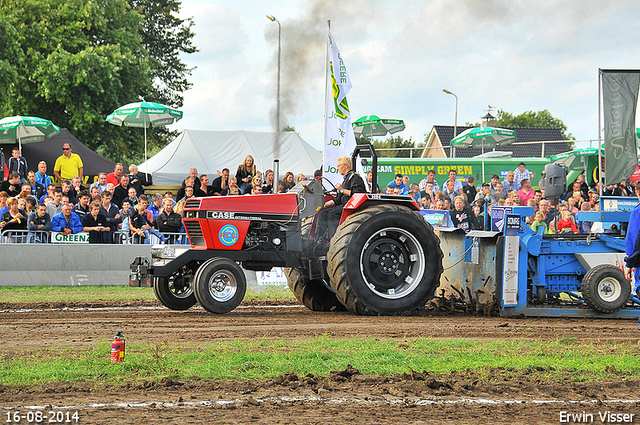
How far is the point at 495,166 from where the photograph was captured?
22656 millimetres

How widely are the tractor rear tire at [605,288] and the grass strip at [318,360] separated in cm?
213

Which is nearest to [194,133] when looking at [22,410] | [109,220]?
[109,220]

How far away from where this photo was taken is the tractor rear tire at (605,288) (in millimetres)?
8734

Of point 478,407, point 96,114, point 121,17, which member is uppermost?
point 121,17

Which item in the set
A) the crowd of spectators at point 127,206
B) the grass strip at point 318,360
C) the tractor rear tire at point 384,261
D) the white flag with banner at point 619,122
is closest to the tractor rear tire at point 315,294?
the tractor rear tire at point 384,261

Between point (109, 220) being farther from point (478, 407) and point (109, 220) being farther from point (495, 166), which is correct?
point (495, 166)

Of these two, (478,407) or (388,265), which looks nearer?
(478,407)

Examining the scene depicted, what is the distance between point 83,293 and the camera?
38.3 feet

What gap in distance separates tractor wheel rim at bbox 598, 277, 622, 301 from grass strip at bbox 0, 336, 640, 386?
221 centimetres

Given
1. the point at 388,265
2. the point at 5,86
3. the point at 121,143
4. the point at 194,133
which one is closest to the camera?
the point at 388,265

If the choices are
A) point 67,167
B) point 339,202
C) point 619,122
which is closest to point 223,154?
point 67,167

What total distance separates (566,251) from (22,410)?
6919mm

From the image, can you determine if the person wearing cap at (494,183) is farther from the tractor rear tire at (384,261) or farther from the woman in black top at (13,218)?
the woman in black top at (13,218)

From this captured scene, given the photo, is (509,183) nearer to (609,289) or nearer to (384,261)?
(609,289)
